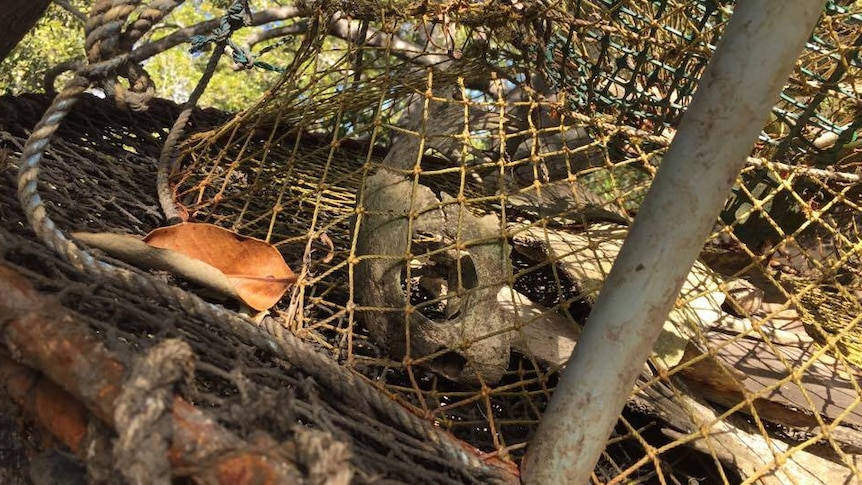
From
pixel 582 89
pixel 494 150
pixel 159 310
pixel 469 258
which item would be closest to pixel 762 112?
pixel 469 258

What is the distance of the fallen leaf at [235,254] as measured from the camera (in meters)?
0.90

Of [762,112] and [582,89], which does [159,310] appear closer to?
[762,112]

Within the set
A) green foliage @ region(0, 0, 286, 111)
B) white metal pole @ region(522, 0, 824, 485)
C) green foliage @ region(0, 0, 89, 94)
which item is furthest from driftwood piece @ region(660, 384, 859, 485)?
green foliage @ region(0, 0, 286, 111)

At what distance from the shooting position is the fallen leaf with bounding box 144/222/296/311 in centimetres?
90

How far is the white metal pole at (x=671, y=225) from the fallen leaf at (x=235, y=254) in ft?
1.38

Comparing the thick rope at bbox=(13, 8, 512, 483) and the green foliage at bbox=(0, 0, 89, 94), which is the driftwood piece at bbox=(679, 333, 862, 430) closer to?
the thick rope at bbox=(13, 8, 512, 483)

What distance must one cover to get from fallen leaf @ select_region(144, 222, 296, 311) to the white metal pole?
1.38ft

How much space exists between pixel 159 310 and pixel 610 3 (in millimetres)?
860

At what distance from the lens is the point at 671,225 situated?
23.6 inches

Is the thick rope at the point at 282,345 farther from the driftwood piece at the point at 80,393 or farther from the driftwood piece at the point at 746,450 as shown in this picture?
the driftwood piece at the point at 746,450

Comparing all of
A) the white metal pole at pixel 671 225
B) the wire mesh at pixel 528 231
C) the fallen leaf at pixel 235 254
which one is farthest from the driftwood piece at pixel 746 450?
the fallen leaf at pixel 235 254

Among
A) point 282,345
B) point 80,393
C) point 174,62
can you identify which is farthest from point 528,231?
point 174,62

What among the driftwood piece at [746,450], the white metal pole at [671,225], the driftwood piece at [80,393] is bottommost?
the driftwood piece at [746,450]

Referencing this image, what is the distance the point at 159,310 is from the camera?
2.15 ft
